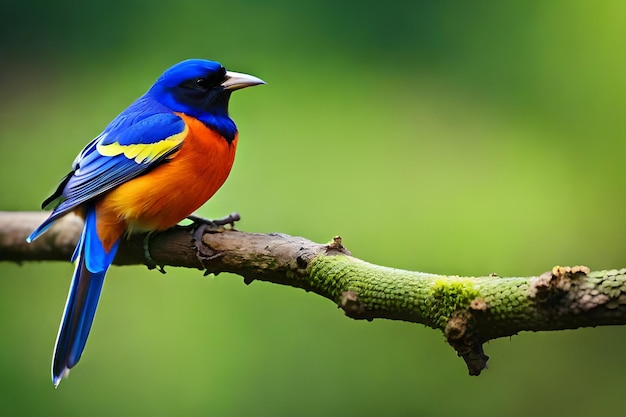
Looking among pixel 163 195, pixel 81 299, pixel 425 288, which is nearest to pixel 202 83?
pixel 163 195

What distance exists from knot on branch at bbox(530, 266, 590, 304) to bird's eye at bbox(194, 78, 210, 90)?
4.91ft

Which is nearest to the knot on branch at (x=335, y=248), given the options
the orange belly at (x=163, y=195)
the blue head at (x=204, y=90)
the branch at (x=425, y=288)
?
the branch at (x=425, y=288)

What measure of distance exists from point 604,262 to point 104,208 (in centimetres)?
199

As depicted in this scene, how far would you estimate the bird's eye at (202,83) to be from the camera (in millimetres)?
2828

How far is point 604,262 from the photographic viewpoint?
3.51 m

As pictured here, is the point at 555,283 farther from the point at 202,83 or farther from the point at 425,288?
the point at 202,83

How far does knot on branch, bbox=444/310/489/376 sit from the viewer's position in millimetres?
1742

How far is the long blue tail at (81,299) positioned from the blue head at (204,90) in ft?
1.61

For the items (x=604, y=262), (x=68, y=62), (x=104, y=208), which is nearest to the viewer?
(x=104, y=208)

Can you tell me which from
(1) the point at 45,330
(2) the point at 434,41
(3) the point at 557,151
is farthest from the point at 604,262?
(1) the point at 45,330

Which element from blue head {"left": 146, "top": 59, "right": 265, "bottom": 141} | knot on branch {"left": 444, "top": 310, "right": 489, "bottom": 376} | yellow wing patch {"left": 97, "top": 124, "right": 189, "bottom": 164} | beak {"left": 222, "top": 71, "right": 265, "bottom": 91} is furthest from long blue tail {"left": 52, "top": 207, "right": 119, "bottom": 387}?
knot on branch {"left": 444, "top": 310, "right": 489, "bottom": 376}

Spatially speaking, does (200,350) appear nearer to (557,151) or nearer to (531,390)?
(531,390)

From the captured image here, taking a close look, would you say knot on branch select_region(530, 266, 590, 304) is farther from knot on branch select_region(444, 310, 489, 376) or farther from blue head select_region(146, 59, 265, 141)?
blue head select_region(146, 59, 265, 141)

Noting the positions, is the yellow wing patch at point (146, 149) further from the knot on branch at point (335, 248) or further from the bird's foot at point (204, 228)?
the knot on branch at point (335, 248)
